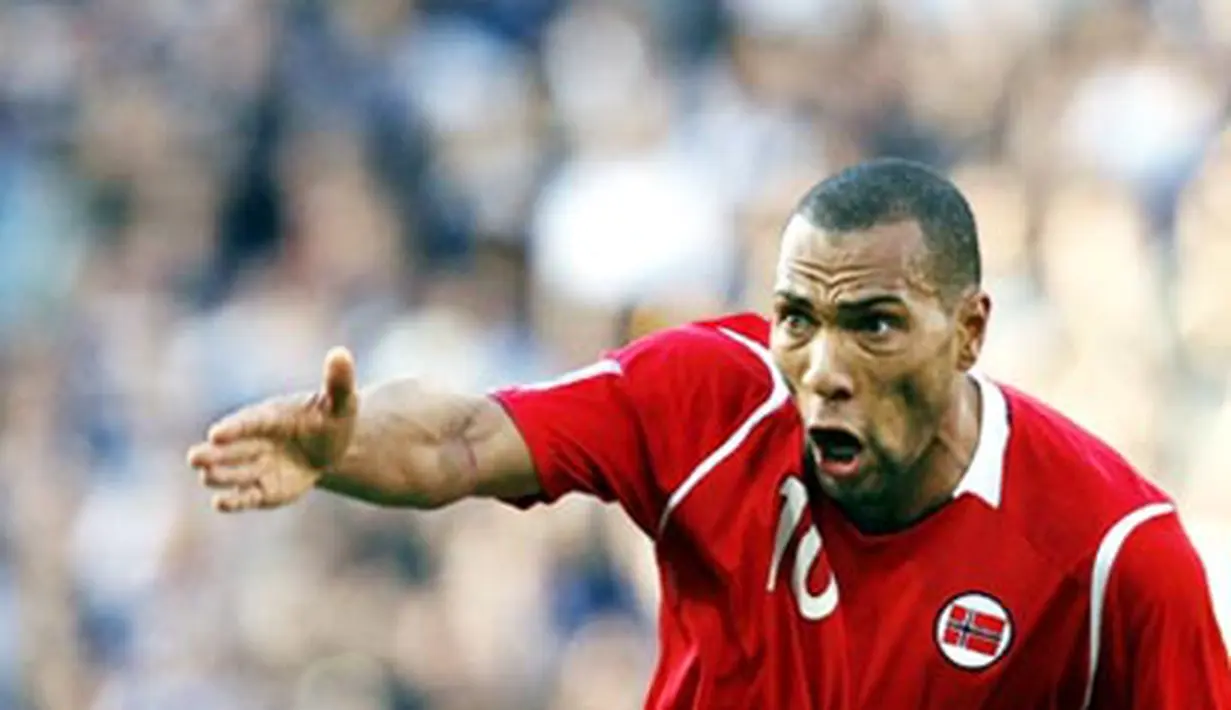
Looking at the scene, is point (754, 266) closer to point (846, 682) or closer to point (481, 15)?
point (481, 15)

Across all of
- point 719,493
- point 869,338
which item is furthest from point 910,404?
point 719,493

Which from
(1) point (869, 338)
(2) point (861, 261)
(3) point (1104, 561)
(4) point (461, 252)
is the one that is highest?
(2) point (861, 261)

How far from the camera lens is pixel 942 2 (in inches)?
429

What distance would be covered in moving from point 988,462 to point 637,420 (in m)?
0.63

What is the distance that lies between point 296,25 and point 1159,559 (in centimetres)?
689

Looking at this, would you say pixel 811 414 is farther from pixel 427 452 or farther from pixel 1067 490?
pixel 427 452

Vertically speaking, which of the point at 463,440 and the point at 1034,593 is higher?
the point at 463,440

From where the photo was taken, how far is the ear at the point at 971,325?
514cm

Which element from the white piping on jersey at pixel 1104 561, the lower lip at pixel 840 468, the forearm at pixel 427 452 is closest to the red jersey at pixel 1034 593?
the white piping on jersey at pixel 1104 561

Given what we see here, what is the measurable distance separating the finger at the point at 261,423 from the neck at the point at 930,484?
3.44ft

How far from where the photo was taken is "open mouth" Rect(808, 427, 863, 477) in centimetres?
499

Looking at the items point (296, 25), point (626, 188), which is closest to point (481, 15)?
point (296, 25)

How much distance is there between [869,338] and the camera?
501cm

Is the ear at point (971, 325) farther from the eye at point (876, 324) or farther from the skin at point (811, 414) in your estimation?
the eye at point (876, 324)
